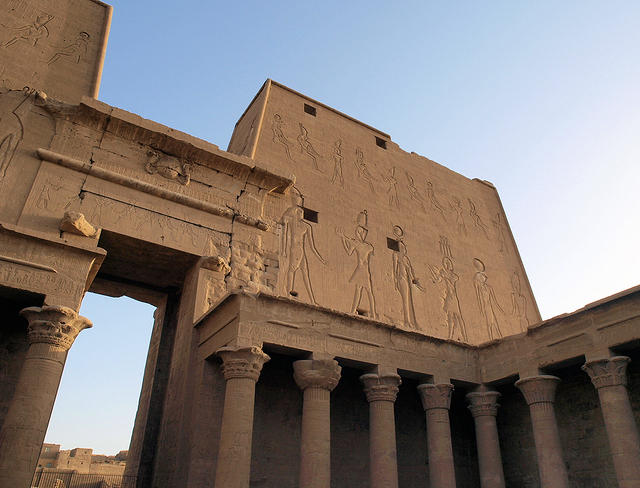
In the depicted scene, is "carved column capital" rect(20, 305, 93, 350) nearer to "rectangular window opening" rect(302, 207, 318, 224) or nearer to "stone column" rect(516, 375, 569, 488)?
"rectangular window opening" rect(302, 207, 318, 224)

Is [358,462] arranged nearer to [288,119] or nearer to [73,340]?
[73,340]

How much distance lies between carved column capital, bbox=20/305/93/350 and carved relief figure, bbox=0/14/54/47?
265 inches

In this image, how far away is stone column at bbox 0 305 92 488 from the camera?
7.29m

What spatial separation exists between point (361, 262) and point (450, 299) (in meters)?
3.09

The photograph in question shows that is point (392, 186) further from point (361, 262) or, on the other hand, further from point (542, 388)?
→ point (542, 388)

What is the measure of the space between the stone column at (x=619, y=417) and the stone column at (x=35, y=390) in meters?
8.43

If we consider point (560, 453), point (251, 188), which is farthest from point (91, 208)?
point (560, 453)

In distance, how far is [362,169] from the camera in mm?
15398

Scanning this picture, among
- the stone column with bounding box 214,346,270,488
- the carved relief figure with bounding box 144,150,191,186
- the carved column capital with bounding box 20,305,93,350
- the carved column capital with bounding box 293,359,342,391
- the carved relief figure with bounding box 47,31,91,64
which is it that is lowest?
the stone column with bounding box 214,346,270,488

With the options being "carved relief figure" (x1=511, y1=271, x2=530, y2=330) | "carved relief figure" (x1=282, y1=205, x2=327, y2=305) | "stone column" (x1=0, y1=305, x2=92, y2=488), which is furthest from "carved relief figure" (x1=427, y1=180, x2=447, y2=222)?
"stone column" (x1=0, y1=305, x2=92, y2=488)

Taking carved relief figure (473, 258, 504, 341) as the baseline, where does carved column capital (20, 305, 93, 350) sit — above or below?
below

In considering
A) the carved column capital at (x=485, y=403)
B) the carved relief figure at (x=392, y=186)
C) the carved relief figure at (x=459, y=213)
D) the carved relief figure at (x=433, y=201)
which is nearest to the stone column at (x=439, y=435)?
the carved column capital at (x=485, y=403)

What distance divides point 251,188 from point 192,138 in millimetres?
1744

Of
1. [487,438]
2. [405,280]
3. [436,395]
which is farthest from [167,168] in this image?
[487,438]
